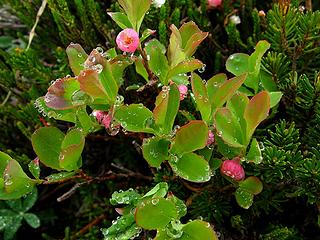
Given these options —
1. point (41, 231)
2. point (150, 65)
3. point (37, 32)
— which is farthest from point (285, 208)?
point (37, 32)

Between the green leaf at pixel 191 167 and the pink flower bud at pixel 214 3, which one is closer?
the green leaf at pixel 191 167

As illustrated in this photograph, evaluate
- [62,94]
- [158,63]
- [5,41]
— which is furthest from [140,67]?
[5,41]

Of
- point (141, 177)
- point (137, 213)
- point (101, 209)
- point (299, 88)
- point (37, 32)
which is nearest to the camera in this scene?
point (137, 213)

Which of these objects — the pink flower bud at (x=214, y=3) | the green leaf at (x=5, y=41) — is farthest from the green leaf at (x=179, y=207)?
the green leaf at (x=5, y=41)

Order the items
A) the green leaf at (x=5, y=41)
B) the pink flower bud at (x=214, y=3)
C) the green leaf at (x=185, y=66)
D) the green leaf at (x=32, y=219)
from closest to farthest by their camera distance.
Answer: the green leaf at (x=185, y=66) < the pink flower bud at (x=214, y=3) < the green leaf at (x=32, y=219) < the green leaf at (x=5, y=41)

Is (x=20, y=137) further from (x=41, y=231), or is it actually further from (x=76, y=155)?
(x=76, y=155)

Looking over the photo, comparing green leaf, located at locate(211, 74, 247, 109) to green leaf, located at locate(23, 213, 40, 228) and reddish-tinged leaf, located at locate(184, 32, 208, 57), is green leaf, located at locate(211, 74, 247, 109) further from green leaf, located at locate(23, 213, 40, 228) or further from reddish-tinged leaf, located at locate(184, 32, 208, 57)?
green leaf, located at locate(23, 213, 40, 228)

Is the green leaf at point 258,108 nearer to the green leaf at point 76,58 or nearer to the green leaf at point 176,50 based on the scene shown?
the green leaf at point 176,50
